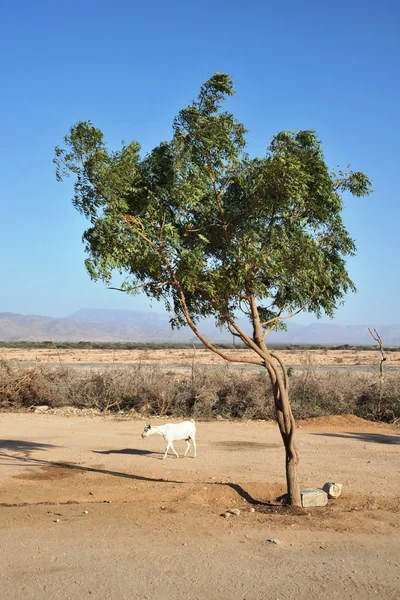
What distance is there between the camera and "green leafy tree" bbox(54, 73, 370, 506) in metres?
10.3

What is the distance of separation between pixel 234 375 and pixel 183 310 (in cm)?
1416

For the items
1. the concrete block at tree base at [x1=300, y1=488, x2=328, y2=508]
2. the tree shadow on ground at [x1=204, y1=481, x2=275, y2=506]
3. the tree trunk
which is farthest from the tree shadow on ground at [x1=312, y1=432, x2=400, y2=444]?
the tree trunk

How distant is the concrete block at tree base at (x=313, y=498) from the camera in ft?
36.0

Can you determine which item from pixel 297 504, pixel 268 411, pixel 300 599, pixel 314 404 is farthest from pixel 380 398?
pixel 300 599

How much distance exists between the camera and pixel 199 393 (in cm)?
2338

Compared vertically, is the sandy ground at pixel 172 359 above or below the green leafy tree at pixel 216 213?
below

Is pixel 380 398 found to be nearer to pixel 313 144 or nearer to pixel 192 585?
pixel 313 144

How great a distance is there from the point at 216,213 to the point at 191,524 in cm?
513

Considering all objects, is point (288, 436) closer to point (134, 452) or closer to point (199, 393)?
point (134, 452)

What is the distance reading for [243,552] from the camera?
333 inches

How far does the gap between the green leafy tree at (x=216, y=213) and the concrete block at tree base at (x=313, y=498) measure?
0.40ft

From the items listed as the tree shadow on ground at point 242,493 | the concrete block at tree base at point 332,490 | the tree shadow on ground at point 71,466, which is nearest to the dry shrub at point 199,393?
the tree shadow on ground at point 71,466

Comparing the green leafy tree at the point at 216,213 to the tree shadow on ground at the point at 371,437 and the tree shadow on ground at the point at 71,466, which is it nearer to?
the tree shadow on ground at the point at 71,466

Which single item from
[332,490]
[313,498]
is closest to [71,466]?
[313,498]
